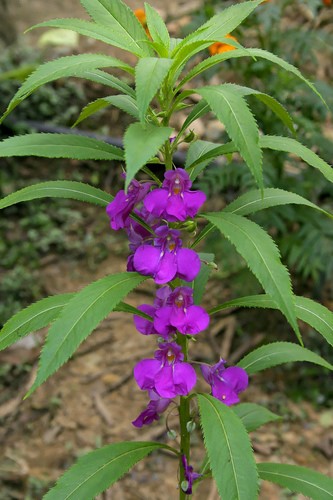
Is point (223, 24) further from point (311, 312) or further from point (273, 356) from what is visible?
point (273, 356)

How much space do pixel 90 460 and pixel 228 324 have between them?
7.73ft

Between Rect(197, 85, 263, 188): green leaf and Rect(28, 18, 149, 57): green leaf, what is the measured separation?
10.3 inches

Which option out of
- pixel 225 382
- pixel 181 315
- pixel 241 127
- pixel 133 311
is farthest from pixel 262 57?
pixel 225 382

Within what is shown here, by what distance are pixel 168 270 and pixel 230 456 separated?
1.43ft

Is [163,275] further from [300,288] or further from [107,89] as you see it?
[107,89]

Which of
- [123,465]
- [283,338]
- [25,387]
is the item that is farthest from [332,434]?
[123,465]

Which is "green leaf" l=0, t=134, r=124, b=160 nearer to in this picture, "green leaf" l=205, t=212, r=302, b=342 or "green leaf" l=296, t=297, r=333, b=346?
"green leaf" l=205, t=212, r=302, b=342

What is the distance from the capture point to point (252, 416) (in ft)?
7.30

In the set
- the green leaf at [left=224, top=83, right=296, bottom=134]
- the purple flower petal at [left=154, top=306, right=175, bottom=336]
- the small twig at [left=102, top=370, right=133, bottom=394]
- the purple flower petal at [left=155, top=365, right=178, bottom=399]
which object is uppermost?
the small twig at [left=102, top=370, right=133, bottom=394]

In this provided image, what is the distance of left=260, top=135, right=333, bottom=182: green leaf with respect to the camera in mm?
1541

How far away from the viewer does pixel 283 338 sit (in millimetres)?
3965

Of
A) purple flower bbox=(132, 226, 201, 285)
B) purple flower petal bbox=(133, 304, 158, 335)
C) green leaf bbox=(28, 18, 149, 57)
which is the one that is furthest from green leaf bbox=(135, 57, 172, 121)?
purple flower petal bbox=(133, 304, 158, 335)

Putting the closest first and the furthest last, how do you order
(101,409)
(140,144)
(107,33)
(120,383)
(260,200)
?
(140,144) → (107,33) → (260,200) → (101,409) → (120,383)

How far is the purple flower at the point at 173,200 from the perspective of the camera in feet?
5.03
